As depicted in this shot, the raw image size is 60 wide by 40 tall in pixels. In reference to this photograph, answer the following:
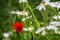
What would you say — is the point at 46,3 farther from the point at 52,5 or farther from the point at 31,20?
the point at 31,20

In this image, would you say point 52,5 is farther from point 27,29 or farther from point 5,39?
point 5,39

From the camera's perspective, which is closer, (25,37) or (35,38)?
(35,38)

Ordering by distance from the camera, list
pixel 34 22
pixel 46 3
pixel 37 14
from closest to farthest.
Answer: pixel 46 3, pixel 34 22, pixel 37 14

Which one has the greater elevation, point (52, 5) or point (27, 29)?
point (52, 5)

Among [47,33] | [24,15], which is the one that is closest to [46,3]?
[47,33]

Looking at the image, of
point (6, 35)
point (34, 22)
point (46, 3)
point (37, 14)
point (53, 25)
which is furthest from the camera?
point (37, 14)

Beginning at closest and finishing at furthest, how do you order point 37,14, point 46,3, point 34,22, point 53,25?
point 53,25 → point 46,3 → point 34,22 → point 37,14

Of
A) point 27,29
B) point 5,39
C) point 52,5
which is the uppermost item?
point 52,5

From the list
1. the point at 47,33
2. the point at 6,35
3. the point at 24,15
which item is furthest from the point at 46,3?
the point at 6,35

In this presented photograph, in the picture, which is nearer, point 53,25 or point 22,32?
point 53,25
